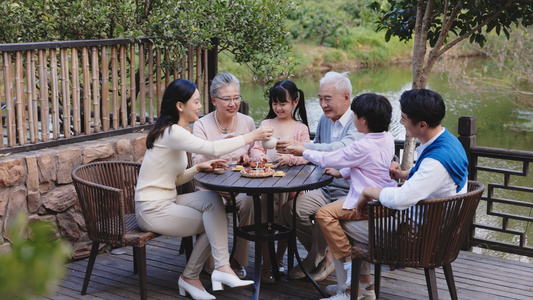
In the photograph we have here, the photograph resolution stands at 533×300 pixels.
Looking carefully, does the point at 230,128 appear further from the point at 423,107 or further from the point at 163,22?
the point at 423,107

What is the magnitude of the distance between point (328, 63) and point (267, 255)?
14075 millimetres

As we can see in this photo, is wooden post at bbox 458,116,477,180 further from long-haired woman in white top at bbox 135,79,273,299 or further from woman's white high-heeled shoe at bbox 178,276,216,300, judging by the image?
woman's white high-heeled shoe at bbox 178,276,216,300

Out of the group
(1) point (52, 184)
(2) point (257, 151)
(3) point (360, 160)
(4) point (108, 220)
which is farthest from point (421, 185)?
(1) point (52, 184)

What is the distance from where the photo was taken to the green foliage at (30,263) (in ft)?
1.53

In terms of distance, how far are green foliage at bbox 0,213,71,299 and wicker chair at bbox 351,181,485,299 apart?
209cm

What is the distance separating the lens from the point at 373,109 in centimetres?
274

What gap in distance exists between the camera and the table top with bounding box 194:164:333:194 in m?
2.76

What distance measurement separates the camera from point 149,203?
293 cm

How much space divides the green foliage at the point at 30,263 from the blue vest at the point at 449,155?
82.4 inches

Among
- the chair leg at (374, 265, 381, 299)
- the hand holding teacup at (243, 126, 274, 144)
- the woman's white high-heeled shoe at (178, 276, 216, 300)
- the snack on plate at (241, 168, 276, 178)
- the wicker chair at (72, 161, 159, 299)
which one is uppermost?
the hand holding teacup at (243, 126, 274, 144)

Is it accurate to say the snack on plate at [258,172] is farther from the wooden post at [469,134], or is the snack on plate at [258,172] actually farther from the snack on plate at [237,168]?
the wooden post at [469,134]

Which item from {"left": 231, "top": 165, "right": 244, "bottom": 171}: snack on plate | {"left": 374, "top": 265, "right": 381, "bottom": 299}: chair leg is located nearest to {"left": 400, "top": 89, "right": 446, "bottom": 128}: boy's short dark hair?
{"left": 374, "top": 265, "right": 381, "bottom": 299}: chair leg

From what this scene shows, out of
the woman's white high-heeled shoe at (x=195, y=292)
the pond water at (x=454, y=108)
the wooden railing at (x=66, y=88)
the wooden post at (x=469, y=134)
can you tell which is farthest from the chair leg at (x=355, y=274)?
the pond water at (x=454, y=108)

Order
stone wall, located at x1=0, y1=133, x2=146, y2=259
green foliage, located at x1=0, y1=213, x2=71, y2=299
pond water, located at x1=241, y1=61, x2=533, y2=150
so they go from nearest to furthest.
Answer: green foliage, located at x1=0, y1=213, x2=71, y2=299 < stone wall, located at x1=0, y1=133, x2=146, y2=259 < pond water, located at x1=241, y1=61, x2=533, y2=150
